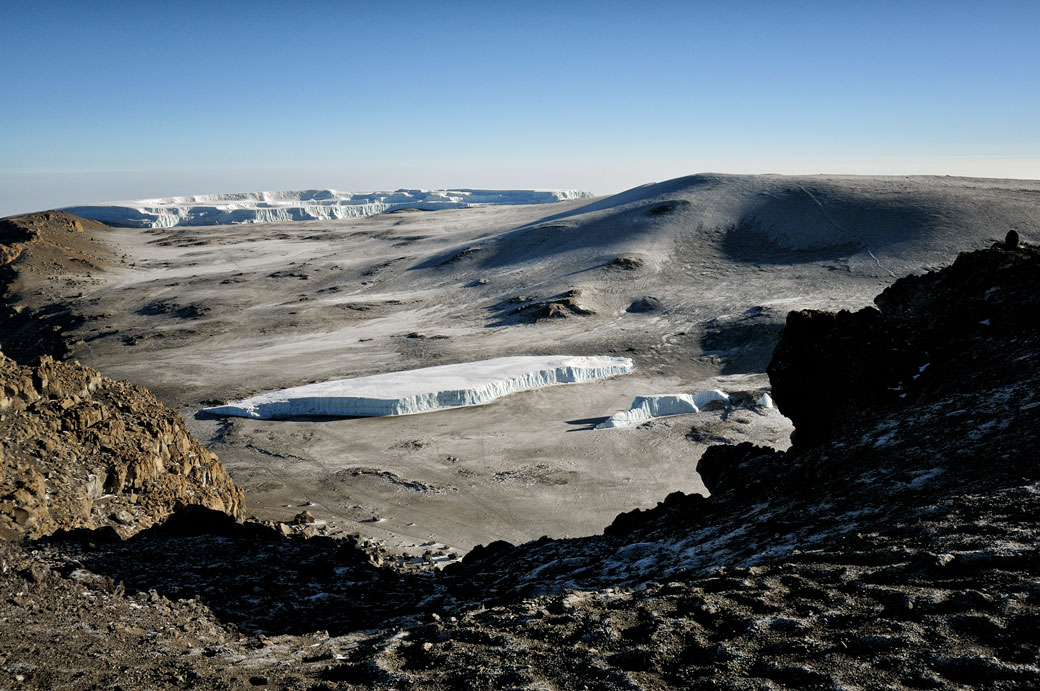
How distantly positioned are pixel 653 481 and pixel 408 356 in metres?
12.7

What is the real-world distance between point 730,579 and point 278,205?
12593 cm

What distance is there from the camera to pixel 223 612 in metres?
7.15

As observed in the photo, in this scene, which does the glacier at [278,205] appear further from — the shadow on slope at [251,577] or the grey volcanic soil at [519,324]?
the shadow on slope at [251,577]

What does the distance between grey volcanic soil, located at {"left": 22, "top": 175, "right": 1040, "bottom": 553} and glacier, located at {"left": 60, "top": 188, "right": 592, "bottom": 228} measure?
51.6 meters

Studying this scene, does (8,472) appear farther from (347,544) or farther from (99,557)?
(347,544)

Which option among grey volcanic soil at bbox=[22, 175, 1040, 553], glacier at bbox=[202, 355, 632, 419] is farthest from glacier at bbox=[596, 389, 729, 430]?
glacier at bbox=[202, 355, 632, 419]

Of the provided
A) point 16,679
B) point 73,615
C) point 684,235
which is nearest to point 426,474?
point 73,615

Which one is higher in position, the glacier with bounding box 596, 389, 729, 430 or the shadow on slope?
the shadow on slope

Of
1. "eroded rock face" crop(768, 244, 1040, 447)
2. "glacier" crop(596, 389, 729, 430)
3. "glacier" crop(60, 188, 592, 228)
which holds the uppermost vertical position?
"glacier" crop(60, 188, 592, 228)

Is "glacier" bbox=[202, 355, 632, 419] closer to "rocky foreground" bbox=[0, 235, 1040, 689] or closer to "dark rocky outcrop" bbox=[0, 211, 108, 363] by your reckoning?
"rocky foreground" bbox=[0, 235, 1040, 689]

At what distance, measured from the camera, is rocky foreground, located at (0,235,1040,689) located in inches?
190

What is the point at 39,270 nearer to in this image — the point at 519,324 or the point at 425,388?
the point at 519,324

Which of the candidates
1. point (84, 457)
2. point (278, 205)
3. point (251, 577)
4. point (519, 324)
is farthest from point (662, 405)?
point (278, 205)

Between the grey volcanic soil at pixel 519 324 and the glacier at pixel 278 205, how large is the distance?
169ft
